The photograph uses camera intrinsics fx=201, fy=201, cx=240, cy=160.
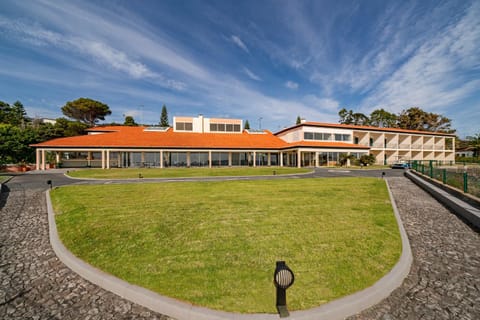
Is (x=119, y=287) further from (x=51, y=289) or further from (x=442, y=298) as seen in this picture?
(x=442, y=298)

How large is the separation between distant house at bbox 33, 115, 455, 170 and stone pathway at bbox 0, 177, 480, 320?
1023 inches

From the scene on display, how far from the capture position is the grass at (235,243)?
3766 millimetres

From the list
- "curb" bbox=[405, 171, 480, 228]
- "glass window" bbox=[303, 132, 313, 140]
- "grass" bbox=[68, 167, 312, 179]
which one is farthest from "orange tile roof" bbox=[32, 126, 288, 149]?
"curb" bbox=[405, 171, 480, 228]

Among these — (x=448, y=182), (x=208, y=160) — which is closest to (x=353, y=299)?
(x=448, y=182)

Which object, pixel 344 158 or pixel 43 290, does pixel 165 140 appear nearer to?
pixel 344 158

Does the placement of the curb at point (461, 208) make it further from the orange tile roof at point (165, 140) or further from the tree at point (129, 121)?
the tree at point (129, 121)

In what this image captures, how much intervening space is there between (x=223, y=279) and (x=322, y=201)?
6.40m

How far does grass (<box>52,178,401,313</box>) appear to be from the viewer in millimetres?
3766

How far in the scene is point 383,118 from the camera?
210 ft

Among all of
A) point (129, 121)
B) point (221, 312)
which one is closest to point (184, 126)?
point (129, 121)

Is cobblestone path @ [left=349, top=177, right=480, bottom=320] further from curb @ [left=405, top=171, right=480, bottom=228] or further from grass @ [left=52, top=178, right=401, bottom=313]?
grass @ [left=52, top=178, right=401, bottom=313]

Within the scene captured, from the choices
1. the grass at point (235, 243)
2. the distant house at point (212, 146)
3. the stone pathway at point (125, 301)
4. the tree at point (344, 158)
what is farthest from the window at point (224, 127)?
the stone pathway at point (125, 301)

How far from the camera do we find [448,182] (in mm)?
11852

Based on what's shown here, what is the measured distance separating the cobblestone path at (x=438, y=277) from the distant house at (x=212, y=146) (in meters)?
26.3
